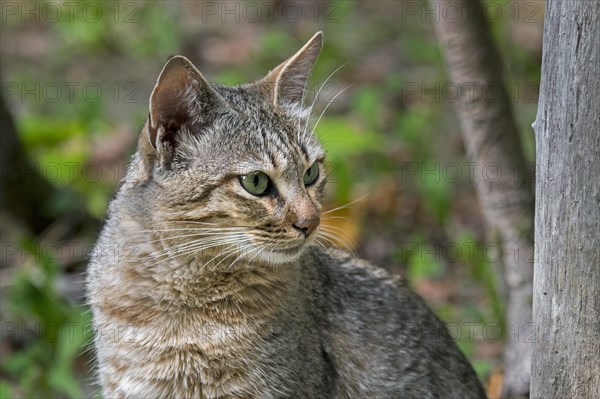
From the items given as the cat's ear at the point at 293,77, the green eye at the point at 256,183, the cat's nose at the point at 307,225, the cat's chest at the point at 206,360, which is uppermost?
the cat's ear at the point at 293,77

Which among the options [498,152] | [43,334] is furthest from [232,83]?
[498,152]

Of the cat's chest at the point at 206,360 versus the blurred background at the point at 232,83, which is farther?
the blurred background at the point at 232,83

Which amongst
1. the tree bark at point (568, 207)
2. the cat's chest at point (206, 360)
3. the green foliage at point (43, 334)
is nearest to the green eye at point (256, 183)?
the cat's chest at point (206, 360)

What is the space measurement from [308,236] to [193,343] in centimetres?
68

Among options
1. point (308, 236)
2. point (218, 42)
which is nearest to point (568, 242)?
point (308, 236)

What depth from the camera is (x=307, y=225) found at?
3.70 meters

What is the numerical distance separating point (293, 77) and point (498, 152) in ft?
5.04

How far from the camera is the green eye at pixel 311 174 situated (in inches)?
158

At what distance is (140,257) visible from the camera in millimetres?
3949

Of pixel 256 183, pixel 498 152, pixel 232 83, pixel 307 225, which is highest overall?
pixel 256 183

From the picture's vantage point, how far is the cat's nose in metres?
3.69

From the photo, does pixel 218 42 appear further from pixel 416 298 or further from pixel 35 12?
pixel 416 298

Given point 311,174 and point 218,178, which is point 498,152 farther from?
point 218,178

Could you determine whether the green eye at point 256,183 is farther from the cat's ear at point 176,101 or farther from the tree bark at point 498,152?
the tree bark at point 498,152
